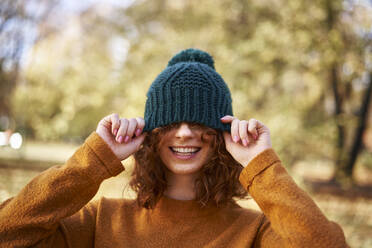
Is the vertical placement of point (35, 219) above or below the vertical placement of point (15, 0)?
below

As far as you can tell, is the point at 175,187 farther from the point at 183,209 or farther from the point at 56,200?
the point at 56,200

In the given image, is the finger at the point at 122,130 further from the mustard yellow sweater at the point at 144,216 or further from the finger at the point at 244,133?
the finger at the point at 244,133

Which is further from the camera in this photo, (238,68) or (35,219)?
(238,68)

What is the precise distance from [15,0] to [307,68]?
831 centimetres

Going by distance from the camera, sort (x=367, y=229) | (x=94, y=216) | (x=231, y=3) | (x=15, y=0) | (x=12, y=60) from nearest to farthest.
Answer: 1. (x=94, y=216)
2. (x=367, y=229)
3. (x=231, y=3)
4. (x=15, y=0)
5. (x=12, y=60)

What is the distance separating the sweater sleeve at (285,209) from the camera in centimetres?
137

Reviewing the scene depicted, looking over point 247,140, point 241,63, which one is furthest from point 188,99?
point 241,63

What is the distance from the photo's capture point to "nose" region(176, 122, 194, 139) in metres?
1.68

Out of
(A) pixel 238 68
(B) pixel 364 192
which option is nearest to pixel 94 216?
(A) pixel 238 68

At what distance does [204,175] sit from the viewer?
6.00ft

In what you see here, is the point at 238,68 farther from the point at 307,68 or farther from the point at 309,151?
the point at 309,151

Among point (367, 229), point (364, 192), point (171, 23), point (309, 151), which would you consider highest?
point (171, 23)

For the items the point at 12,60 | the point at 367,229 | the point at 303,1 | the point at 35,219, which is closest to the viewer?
the point at 35,219

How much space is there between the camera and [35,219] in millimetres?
1444
